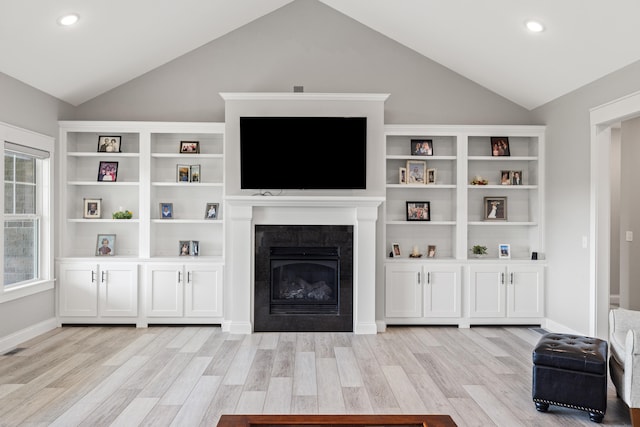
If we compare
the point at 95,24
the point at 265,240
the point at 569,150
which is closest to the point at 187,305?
the point at 265,240

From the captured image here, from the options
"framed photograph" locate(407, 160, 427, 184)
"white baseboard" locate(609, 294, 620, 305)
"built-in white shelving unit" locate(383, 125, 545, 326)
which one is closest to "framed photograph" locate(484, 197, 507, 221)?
"built-in white shelving unit" locate(383, 125, 545, 326)

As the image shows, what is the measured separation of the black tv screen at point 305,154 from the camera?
5496mm

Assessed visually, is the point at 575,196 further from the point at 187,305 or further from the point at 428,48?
the point at 187,305

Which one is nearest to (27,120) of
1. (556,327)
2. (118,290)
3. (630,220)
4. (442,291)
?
(118,290)

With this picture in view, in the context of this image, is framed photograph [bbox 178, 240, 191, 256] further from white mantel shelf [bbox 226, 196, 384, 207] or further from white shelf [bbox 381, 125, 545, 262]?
white shelf [bbox 381, 125, 545, 262]

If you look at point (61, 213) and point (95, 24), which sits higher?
point (95, 24)

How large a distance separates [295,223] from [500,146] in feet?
8.74

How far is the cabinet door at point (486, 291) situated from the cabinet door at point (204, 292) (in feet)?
9.56

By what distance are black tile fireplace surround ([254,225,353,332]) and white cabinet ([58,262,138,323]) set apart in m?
1.48

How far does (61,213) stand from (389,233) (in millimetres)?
3832

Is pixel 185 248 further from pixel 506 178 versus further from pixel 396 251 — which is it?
pixel 506 178

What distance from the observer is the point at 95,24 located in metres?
4.55

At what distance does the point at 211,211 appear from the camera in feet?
19.7

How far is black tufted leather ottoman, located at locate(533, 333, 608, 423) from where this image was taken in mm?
3162
